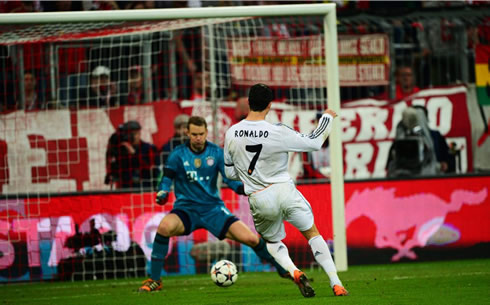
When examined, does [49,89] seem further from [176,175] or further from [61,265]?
[176,175]

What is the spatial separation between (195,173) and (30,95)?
3.49 meters

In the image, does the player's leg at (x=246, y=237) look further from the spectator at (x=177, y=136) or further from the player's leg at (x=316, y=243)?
the spectator at (x=177, y=136)

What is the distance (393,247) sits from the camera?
12656mm

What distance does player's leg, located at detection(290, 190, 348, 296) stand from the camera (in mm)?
7840

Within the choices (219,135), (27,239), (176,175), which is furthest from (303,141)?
(27,239)

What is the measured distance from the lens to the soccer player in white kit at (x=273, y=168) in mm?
7754

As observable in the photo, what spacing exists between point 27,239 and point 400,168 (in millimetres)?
5330

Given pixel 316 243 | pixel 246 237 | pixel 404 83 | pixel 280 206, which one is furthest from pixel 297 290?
pixel 404 83

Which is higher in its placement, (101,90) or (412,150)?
(101,90)

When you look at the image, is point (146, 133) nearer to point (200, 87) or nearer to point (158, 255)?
point (200, 87)

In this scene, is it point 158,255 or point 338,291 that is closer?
point 338,291

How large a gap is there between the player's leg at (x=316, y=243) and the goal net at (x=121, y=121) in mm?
4217

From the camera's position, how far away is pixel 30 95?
490 inches

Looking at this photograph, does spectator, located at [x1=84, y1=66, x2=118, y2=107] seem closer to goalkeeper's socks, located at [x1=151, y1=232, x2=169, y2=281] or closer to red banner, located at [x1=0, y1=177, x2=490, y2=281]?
red banner, located at [x1=0, y1=177, x2=490, y2=281]
